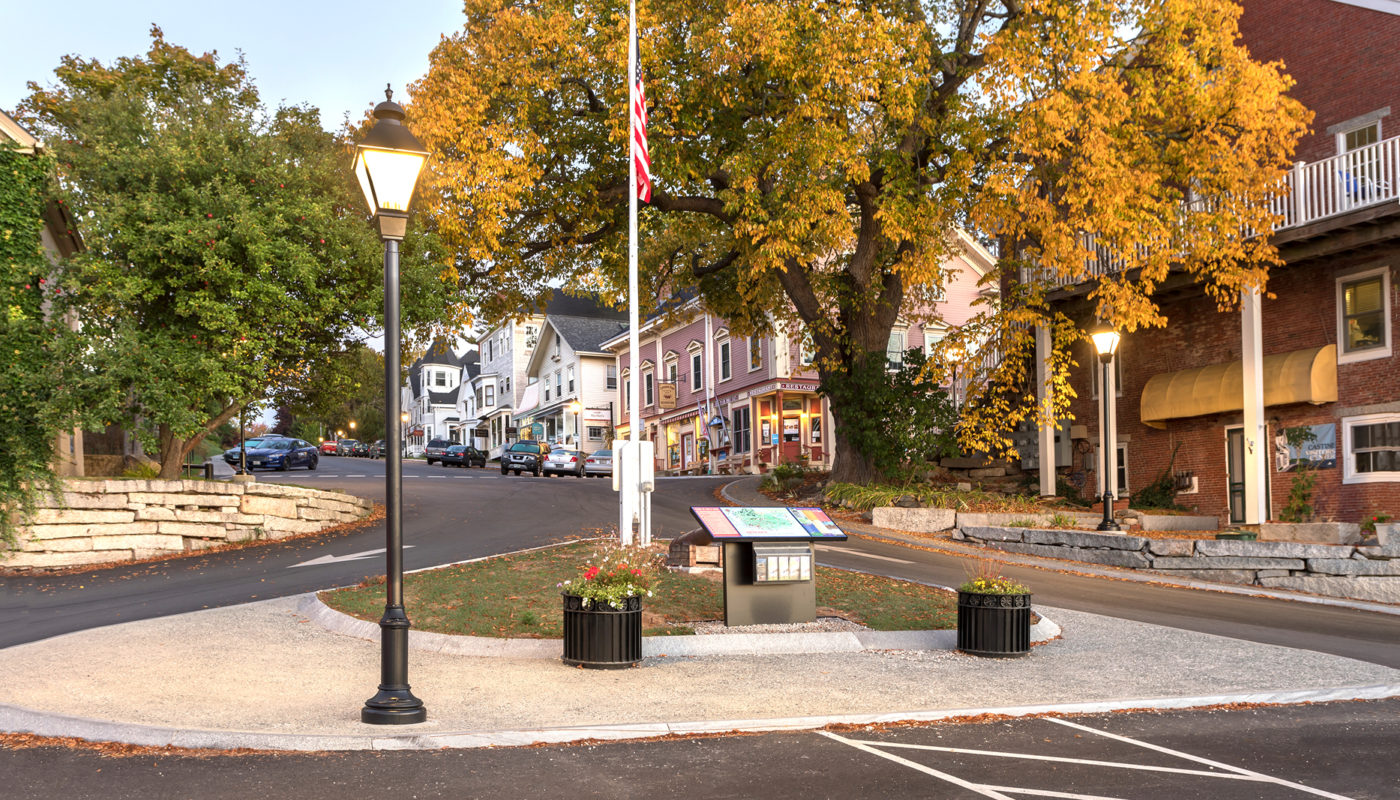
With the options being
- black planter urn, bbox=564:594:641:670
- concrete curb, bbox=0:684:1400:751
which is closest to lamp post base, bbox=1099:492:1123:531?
concrete curb, bbox=0:684:1400:751

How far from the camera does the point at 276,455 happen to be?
41625mm

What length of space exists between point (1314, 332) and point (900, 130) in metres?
9.13

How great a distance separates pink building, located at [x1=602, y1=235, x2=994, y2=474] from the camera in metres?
43.0

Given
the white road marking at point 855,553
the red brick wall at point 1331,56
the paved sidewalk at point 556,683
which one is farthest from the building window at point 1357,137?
the paved sidewalk at point 556,683

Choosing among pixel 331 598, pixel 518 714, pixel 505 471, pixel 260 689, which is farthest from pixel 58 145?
pixel 505 471

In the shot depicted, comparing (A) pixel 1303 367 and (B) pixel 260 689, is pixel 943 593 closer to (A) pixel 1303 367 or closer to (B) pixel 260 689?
(B) pixel 260 689

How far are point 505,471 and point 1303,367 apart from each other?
1248 inches

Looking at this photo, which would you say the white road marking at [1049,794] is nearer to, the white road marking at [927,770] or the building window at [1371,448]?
the white road marking at [927,770]

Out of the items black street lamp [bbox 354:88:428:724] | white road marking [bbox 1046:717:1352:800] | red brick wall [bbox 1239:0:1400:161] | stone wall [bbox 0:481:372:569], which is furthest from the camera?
red brick wall [bbox 1239:0:1400:161]

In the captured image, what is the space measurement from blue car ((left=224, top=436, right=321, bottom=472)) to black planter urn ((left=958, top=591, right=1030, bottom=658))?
120ft

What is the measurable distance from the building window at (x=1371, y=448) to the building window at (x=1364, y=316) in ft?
3.98

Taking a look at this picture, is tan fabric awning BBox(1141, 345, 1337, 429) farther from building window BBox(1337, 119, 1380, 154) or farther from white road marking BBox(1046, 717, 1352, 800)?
white road marking BBox(1046, 717, 1352, 800)

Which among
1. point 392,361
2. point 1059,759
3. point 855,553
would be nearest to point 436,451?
point 855,553

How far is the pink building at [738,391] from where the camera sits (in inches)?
1692
